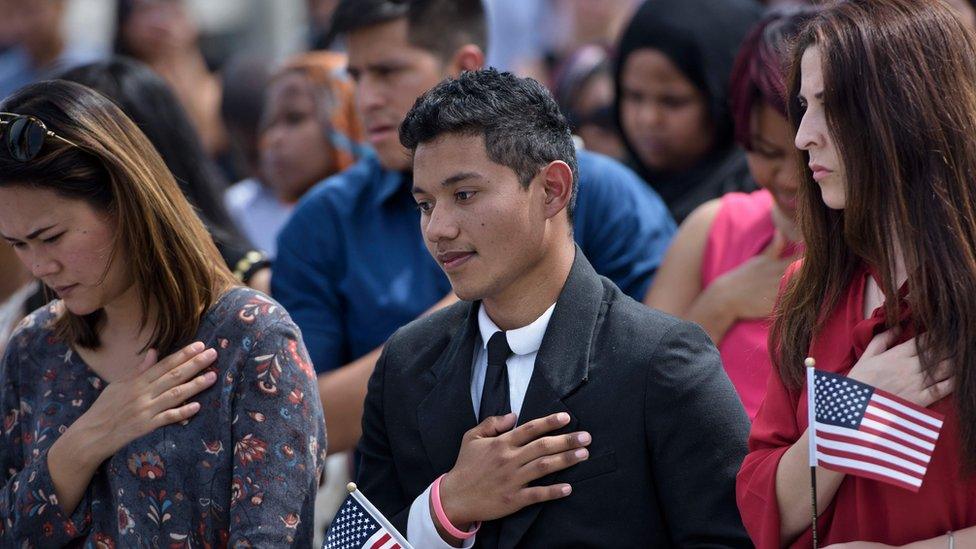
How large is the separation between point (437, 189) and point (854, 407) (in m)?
1.12

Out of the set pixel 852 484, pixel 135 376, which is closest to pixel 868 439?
pixel 852 484

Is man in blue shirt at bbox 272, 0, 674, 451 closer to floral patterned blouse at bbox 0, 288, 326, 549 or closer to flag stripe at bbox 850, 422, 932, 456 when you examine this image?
floral patterned blouse at bbox 0, 288, 326, 549

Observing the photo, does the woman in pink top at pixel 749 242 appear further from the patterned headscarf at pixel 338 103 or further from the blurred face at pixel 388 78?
the patterned headscarf at pixel 338 103

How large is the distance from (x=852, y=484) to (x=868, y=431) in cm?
23

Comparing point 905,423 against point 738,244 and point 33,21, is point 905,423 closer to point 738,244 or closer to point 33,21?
point 738,244

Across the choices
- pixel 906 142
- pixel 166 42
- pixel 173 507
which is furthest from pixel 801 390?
pixel 166 42

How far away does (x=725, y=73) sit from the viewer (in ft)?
17.0

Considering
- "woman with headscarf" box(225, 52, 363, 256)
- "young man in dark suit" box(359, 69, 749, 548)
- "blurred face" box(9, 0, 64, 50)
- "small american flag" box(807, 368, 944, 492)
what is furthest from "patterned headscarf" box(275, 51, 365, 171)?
"small american flag" box(807, 368, 944, 492)

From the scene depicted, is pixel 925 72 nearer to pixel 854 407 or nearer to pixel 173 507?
pixel 854 407

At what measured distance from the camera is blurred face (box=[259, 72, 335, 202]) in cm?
657

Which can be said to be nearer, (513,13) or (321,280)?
(321,280)

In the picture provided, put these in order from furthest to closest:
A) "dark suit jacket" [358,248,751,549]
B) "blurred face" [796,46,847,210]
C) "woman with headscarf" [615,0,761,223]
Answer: "woman with headscarf" [615,0,761,223]
"dark suit jacket" [358,248,751,549]
"blurred face" [796,46,847,210]

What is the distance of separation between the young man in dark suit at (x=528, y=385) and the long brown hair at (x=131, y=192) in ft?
1.76

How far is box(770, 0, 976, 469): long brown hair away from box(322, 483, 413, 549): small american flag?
1222 millimetres
